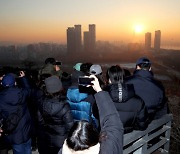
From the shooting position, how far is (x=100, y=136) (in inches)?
63.7

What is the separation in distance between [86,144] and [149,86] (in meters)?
2.17

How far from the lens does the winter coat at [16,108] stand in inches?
140

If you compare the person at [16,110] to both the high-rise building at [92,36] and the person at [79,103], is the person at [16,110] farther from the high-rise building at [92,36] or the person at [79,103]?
the high-rise building at [92,36]

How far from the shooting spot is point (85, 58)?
5226 inches

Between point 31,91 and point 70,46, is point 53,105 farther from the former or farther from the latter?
point 70,46

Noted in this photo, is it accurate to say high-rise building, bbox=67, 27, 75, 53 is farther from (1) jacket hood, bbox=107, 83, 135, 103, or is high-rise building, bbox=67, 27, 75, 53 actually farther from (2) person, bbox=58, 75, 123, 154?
(2) person, bbox=58, 75, 123, 154

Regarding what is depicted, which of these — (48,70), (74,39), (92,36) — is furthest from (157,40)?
(48,70)

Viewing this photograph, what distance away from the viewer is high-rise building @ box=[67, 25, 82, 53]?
421ft

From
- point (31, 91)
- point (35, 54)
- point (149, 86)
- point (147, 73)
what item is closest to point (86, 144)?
point (149, 86)

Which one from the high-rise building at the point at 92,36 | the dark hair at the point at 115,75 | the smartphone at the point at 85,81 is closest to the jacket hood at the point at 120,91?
the dark hair at the point at 115,75

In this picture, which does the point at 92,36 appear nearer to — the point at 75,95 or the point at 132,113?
the point at 75,95

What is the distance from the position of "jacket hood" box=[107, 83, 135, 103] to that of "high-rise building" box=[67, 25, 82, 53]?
4972 inches

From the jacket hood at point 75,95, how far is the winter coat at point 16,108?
81 centimetres

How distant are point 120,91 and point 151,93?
96 cm
